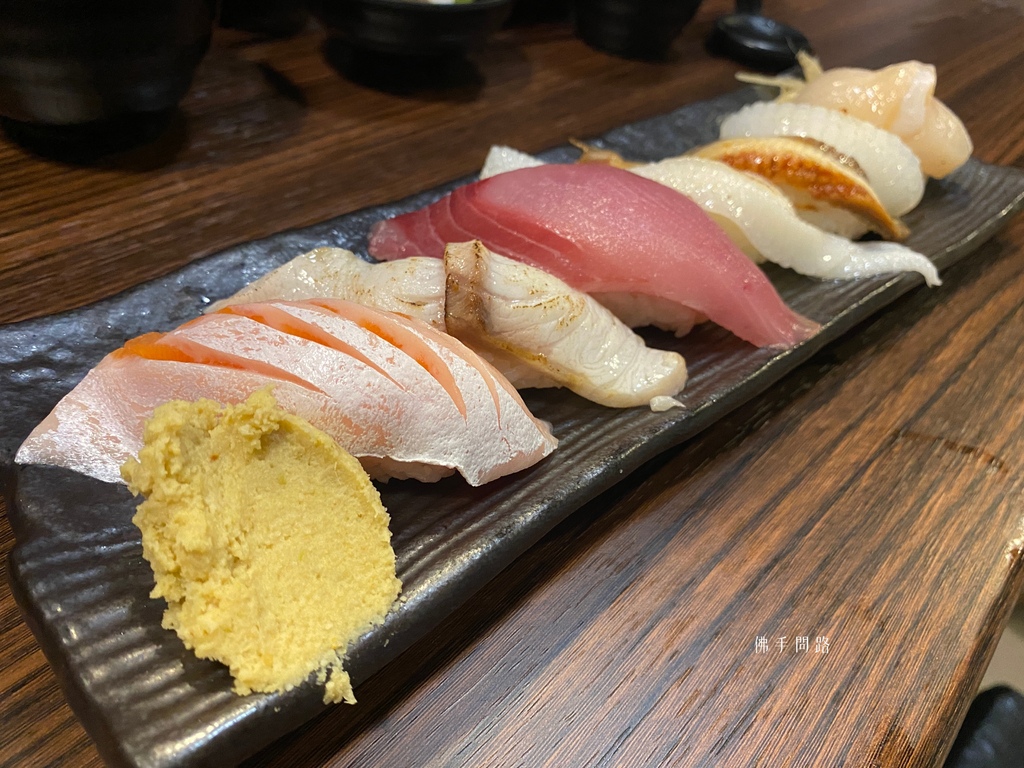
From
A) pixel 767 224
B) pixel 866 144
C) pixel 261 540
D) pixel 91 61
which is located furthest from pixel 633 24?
pixel 261 540

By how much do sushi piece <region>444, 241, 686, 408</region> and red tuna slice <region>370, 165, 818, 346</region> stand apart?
0.13 m

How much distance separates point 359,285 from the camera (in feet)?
4.73

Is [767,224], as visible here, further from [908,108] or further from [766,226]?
[908,108]

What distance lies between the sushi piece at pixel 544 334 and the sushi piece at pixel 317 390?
18cm

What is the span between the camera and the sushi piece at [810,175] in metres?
1.97

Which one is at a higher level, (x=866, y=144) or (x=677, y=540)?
(x=866, y=144)

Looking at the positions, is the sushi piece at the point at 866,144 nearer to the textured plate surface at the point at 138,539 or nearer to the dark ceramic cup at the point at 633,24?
the textured plate surface at the point at 138,539

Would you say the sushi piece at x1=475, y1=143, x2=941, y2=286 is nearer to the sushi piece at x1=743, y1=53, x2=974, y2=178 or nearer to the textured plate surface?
the textured plate surface

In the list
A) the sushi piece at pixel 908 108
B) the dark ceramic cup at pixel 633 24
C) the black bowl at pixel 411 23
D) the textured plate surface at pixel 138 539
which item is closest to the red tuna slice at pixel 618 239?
the textured plate surface at pixel 138 539

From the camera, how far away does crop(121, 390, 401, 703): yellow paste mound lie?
86cm

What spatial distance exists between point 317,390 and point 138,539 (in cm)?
34

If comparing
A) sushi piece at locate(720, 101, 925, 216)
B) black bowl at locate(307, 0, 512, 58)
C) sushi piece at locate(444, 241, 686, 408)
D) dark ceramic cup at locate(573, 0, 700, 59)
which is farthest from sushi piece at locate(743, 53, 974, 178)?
sushi piece at locate(444, 241, 686, 408)

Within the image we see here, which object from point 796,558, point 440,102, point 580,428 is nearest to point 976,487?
point 796,558

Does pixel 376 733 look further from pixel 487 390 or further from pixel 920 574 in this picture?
pixel 920 574
